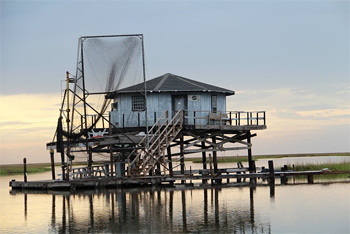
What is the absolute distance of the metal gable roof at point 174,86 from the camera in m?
45.9

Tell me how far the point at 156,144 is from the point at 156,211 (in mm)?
12200

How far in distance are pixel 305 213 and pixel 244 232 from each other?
21.2ft

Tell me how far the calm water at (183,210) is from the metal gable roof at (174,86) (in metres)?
7.88

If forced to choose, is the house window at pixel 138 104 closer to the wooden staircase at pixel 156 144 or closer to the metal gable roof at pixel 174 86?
the metal gable roof at pixel 174 86

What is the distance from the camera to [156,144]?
141 ft

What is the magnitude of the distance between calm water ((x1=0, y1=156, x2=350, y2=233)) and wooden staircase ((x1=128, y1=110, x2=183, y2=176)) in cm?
162

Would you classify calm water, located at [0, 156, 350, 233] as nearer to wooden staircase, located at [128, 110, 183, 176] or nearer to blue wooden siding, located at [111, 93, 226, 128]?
wooden staircase, located at [128, 110, 183, 176]

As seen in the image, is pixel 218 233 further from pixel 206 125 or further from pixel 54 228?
pixel 206 125

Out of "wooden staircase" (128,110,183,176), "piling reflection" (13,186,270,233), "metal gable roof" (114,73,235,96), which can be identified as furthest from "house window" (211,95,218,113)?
"piling reflection" (13,186,270,233)

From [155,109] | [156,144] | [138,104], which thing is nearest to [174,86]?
[155,109]

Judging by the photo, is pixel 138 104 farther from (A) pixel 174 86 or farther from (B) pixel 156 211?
(B) pixel 156 211

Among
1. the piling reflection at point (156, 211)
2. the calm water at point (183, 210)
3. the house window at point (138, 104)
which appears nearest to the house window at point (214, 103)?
the house window at point (138, 104)

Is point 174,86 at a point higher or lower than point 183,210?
higher

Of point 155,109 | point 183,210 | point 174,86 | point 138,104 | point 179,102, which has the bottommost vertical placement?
point 183,210
